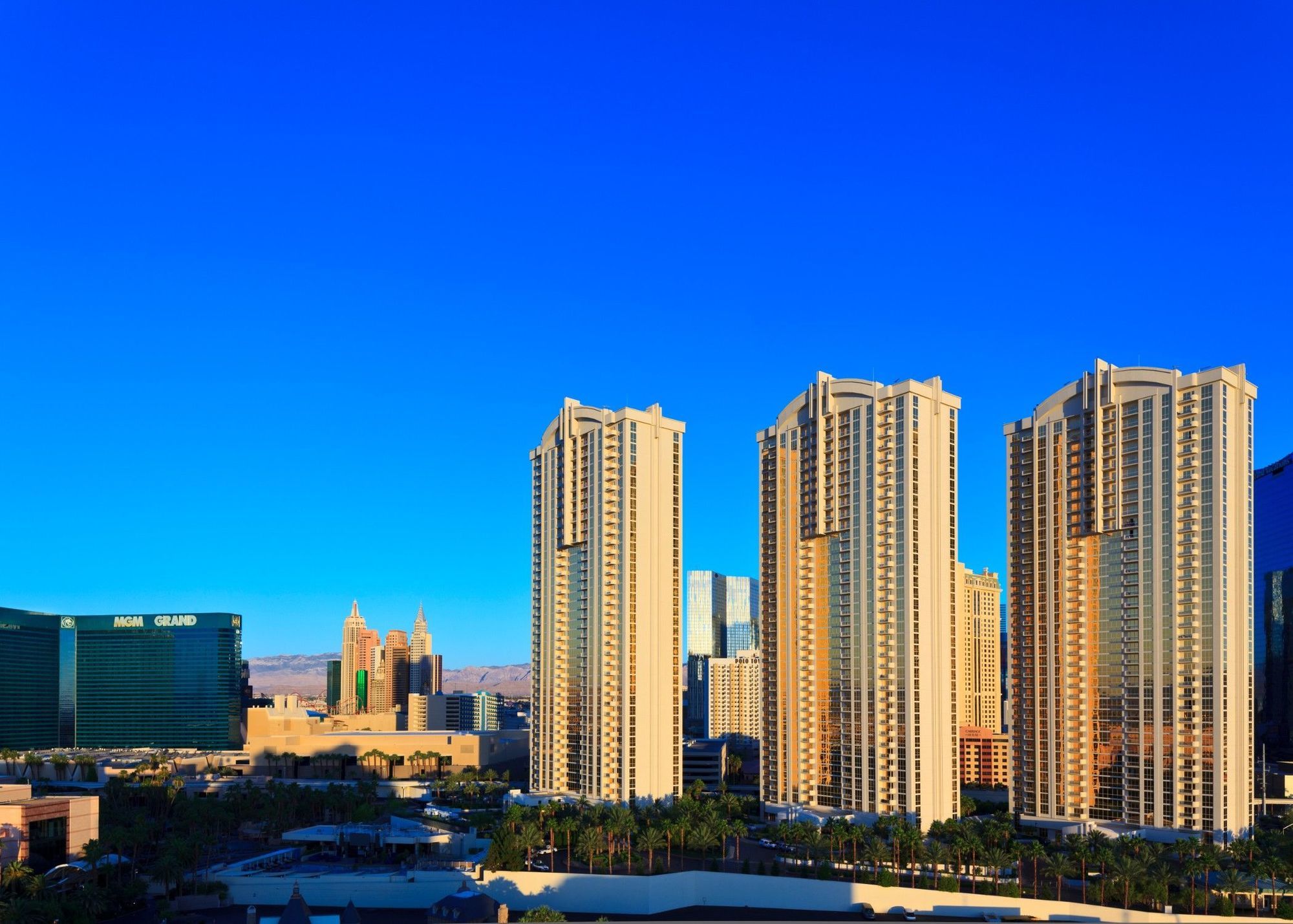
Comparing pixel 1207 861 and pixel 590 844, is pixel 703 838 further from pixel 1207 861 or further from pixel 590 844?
pixel 1207 861

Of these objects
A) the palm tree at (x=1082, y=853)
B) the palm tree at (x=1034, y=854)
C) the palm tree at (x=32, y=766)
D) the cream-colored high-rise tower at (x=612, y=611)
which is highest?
the cream-colored high-rise tower at (x=612, y=611)

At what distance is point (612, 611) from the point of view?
13362cm

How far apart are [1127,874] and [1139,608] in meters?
29.1

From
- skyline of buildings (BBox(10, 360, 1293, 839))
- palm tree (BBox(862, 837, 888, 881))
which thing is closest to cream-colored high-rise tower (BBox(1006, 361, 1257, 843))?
skyline of buildings (BBox(10, 360, 1293, 839))

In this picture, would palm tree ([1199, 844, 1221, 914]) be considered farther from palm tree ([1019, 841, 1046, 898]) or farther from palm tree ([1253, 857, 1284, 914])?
palm tree ([1019, 841, 1046, 898])

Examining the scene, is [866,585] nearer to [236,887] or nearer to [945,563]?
[945,563]

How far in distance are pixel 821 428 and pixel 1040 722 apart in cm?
3329

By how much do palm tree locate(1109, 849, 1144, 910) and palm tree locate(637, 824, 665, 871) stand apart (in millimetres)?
33235

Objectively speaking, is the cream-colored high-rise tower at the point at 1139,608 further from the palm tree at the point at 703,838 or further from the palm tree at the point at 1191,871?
the palm tree at the point at 703,838

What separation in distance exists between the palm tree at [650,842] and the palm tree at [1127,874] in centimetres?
3323

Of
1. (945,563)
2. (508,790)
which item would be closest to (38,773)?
(508,790)

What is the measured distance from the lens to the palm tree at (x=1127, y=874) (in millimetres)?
88750

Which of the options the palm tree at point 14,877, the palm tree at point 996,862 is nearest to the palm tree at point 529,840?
the palm tree at point 996,862

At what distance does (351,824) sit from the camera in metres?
128
